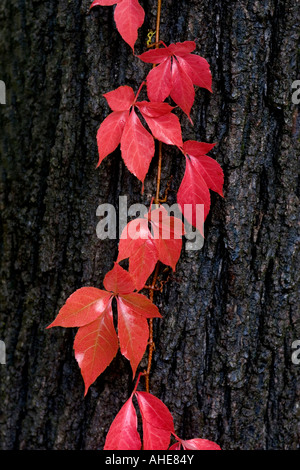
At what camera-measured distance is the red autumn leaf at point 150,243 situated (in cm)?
86

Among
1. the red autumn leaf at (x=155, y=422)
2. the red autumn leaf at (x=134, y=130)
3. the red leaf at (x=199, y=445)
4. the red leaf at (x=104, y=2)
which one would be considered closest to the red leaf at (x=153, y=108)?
the red autumn leaf at (x=134, y=130)

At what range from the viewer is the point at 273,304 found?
0.98 metres

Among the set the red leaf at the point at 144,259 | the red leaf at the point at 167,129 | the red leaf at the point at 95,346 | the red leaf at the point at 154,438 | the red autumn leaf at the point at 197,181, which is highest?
A: the red leaf at the point at 167,129

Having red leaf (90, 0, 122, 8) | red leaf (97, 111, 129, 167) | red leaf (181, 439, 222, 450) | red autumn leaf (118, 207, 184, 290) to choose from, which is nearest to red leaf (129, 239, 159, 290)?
red autumn leaf (118, 207, 184, 290)

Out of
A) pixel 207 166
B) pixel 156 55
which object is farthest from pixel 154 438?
pixel 156 55

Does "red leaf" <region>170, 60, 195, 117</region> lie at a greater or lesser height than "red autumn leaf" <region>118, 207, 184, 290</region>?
greater

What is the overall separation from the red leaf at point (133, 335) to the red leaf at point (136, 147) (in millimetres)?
310

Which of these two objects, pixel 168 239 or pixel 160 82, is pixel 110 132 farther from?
pixel 168 239

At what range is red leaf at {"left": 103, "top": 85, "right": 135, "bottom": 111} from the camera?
0.88m

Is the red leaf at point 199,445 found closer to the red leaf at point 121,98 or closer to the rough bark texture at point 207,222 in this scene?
the rough bark texture at point 207,222

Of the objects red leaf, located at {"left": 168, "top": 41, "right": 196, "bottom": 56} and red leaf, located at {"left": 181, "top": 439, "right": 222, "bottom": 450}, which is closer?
red leaf, located at {"left": 168, "top": 41, "right": 196, "bottom": 56}

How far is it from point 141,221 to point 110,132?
0.21 meters

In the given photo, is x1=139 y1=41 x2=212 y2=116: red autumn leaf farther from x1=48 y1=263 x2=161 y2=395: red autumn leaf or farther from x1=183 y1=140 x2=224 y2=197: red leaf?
x1=48 y1=263 x2=161 y2=395: red autumn leaf

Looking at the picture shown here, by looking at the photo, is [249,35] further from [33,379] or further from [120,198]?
[33,379]
